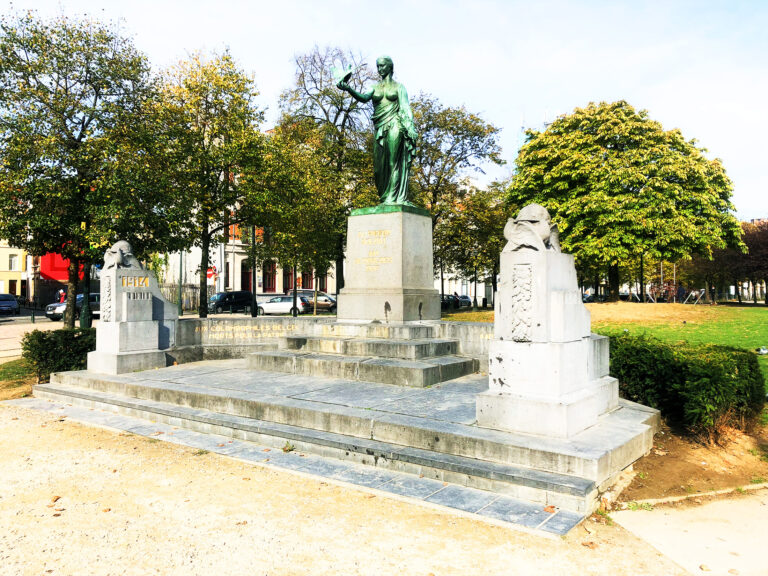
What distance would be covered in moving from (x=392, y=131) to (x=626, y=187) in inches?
941

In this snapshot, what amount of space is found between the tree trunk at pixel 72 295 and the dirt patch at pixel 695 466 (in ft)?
52.5

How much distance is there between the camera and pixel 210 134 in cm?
2233

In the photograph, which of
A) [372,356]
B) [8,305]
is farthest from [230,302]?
[372,356]

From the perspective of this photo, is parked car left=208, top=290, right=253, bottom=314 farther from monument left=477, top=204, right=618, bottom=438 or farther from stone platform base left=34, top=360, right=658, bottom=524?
monument left=477, top=204, right=618, bottom=438

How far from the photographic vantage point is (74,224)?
16.4 metres

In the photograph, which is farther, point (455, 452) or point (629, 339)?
point (629, 339)

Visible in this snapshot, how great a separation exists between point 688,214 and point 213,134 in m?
25.6

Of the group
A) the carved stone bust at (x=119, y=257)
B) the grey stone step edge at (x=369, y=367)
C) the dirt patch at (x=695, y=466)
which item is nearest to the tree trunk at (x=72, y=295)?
the carved stone bust at (x=119, y=257)

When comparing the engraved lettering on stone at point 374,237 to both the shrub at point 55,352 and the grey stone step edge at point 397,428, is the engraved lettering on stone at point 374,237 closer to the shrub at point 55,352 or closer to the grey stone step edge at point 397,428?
the grey stone step edge at point 397,428

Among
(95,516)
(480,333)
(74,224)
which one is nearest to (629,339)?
(480,333)

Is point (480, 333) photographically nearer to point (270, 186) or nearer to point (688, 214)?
point (270, 186)

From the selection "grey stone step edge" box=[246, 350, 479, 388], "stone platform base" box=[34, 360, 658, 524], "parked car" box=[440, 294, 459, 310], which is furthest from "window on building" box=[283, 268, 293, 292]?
"stone platform base" box=[34, 360, 658, 524]

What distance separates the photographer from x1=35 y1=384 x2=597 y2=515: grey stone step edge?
4.76 meters

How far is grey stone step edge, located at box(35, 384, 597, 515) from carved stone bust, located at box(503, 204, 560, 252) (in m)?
2.23
